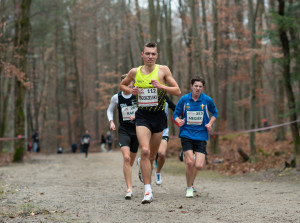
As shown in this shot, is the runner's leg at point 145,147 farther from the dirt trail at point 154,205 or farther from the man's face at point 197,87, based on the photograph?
the man's face at point 197,87

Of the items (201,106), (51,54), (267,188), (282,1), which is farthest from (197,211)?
(51,54)

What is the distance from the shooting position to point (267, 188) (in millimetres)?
9094

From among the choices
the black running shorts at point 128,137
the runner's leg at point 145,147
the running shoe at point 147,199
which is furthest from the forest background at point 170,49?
the running shoe at point 147,199

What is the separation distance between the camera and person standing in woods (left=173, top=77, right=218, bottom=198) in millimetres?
7750

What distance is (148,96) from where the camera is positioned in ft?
21.9

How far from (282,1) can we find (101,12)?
2676 cm

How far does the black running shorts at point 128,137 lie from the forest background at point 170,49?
782cm

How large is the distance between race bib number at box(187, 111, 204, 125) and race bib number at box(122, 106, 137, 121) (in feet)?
3.46

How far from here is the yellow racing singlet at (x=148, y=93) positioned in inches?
262

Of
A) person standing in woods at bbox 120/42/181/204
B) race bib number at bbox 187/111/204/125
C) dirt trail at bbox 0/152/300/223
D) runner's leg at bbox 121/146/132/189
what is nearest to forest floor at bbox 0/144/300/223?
dirt trail at bbox 0/152/300/223

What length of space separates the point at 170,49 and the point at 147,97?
1854 cm

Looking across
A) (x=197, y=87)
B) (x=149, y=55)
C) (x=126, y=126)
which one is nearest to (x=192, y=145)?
(x=197, y=87)

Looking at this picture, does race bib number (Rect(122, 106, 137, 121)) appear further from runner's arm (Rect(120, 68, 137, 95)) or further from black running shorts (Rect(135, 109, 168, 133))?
black running shorts (Rect(135, 109, 168, 133))

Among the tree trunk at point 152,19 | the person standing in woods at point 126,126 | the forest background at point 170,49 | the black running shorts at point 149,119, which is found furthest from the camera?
the tree trunk at point 152,19
